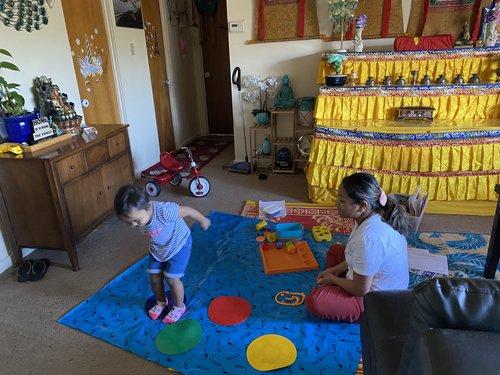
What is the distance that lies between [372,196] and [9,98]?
2.19 meters

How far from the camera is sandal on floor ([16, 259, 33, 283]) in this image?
226 cm

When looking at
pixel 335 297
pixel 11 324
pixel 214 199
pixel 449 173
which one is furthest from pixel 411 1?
pixel 11 324

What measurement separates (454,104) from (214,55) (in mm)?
3348

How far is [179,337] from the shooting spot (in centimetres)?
176

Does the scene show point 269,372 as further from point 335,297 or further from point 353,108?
point 353,108

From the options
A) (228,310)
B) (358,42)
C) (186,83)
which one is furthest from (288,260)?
(186,83)

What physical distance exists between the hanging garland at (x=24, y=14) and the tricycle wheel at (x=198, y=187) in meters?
1.61

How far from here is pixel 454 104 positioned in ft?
9.63

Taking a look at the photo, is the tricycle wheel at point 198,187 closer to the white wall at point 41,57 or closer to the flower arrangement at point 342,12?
the white wall at point 41,57

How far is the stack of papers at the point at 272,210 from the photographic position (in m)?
2.91

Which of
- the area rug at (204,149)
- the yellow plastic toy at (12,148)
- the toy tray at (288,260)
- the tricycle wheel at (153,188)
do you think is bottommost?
the toy tray at (288,260)

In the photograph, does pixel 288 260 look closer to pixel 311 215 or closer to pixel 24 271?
pixel 311 215

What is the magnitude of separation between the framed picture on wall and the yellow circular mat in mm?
3138

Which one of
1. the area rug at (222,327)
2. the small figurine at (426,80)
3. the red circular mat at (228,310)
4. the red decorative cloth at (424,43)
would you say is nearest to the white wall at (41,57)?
the area rug at (222,327)
